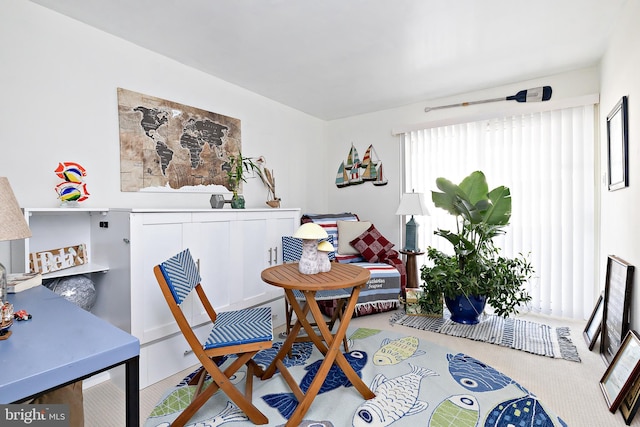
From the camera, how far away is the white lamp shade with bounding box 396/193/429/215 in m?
3.81

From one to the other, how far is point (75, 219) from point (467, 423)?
2954mm

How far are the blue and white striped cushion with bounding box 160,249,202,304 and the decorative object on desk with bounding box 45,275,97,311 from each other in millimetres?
802

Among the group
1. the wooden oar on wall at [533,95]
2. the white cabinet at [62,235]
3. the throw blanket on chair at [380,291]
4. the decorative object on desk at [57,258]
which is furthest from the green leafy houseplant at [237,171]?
the wooden oar on wall at [533,95]

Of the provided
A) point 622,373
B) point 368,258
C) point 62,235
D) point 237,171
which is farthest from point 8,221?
point 368,258

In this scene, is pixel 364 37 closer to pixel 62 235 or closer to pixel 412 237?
pixel 412 237

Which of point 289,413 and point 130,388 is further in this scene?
point 289,413

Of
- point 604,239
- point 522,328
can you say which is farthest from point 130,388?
point 604,239

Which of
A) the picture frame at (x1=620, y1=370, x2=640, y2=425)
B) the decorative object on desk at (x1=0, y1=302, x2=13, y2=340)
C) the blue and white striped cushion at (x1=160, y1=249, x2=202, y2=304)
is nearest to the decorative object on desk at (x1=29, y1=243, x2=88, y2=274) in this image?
the blue and white striped cushion at (x1=160, y1=249, x2=202, y2=304)

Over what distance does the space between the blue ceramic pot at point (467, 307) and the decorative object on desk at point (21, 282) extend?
323cm

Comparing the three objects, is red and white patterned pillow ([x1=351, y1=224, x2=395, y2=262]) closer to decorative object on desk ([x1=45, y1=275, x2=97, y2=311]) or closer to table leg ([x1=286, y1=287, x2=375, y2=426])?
table leg ([x1=286, y1=287, x2=375, y2=426])

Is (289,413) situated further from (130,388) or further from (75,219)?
(75,219)

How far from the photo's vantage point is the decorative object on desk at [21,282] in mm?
1372

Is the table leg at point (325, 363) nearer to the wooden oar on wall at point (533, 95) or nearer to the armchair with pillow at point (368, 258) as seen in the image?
the armchair with pillow at point (368, 258)

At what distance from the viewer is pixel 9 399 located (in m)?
0.65
